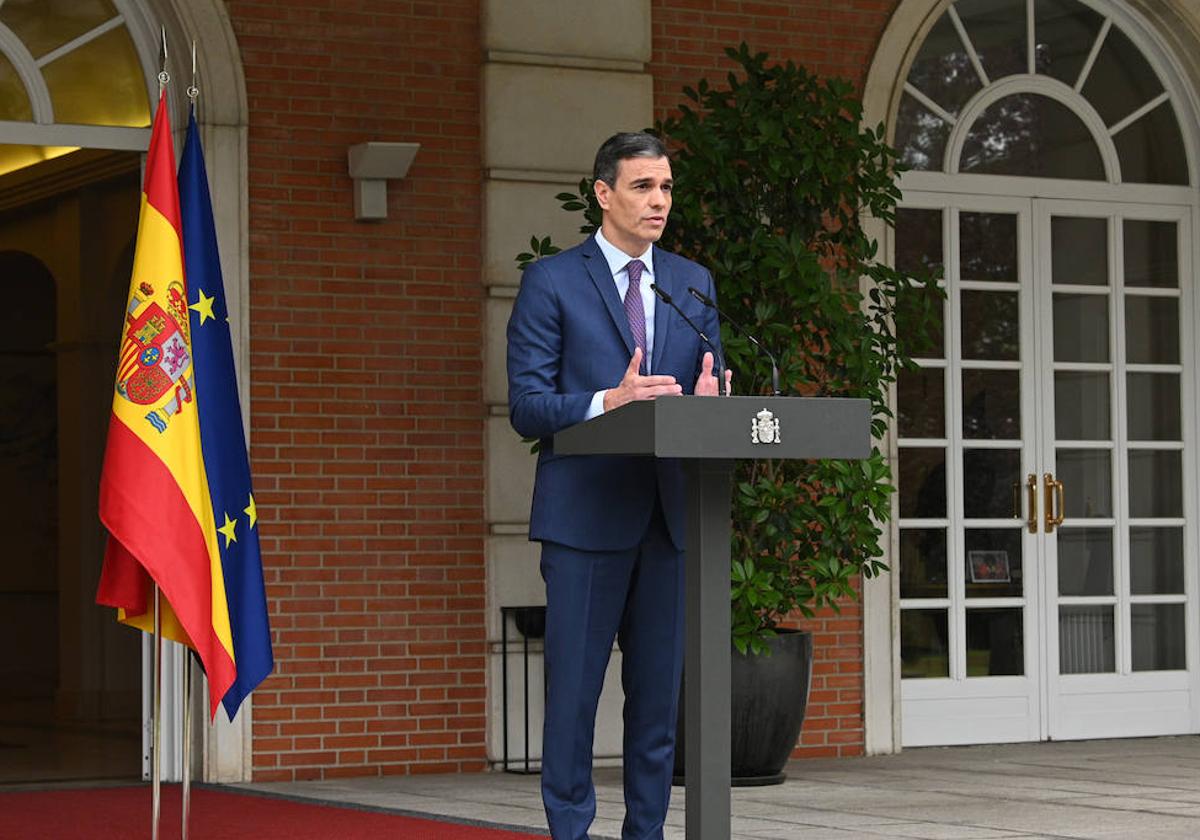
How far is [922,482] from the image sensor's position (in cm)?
763

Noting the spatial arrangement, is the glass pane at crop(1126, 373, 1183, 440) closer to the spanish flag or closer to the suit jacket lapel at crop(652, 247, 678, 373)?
the spanish flag

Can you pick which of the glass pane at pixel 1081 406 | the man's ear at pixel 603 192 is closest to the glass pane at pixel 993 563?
the glass pane at pixel 1081 406

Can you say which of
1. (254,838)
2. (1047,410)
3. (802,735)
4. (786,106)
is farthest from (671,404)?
(1047,410)

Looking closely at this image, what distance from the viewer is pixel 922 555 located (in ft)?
25.0

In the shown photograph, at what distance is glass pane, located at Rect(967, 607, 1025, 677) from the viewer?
25.2 feet

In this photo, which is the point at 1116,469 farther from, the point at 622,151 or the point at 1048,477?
the point at 622,151

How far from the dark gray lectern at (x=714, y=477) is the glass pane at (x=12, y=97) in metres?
3.97

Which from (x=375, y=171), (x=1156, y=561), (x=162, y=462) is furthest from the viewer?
(x=1156, y=561)

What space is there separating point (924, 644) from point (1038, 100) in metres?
2.19

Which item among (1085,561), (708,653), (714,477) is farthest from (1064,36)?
(708,653)

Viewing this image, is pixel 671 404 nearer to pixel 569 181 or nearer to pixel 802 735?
pixel 569 181

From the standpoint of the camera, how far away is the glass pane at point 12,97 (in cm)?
667

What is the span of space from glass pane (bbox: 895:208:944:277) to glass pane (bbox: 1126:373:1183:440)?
Result: 3.33 ft

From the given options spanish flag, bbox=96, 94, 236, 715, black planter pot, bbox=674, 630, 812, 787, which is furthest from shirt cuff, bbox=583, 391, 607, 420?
black planter pot, bbox=674, 630, 812, 787
